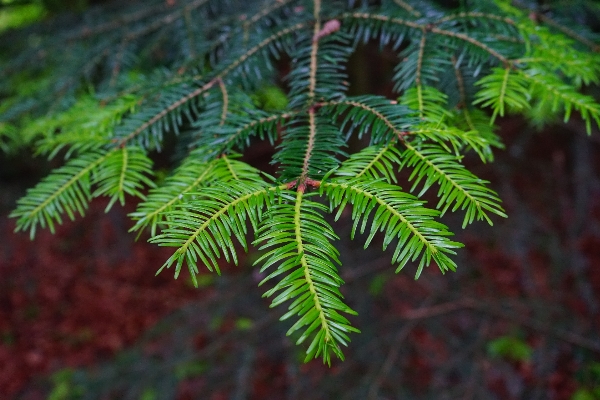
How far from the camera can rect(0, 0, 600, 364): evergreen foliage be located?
0.70 m

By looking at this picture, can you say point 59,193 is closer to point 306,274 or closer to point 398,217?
point 306,274

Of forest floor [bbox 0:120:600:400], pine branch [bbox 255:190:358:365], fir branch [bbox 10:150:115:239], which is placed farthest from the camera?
forest floor [bbox 0:120:600:400]

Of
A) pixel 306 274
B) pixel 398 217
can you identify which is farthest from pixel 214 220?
pixel 398 217

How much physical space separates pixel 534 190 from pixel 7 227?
18.1 feet

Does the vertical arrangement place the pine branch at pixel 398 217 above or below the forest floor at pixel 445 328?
above

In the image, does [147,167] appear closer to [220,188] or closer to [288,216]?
[220,188]

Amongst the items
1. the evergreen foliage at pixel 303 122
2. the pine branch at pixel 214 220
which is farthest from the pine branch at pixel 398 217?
the pine branch at pixel 214 220

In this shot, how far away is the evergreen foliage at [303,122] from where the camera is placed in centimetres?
70

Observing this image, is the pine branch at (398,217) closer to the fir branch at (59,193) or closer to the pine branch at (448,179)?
the pine branch at (448,179)

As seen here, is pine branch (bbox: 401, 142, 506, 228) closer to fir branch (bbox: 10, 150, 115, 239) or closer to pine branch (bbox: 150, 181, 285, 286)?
pine branch (bbox: 150, 181, 285, 286)

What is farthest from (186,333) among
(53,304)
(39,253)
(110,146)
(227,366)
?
(39,253)

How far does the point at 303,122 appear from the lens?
0.97m

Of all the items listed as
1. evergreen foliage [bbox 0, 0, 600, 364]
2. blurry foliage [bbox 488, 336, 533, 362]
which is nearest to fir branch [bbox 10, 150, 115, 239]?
evergreen foliage [bbox 0, 0, 600, 364]

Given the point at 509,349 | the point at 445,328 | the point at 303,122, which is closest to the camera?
the point at 303,122
